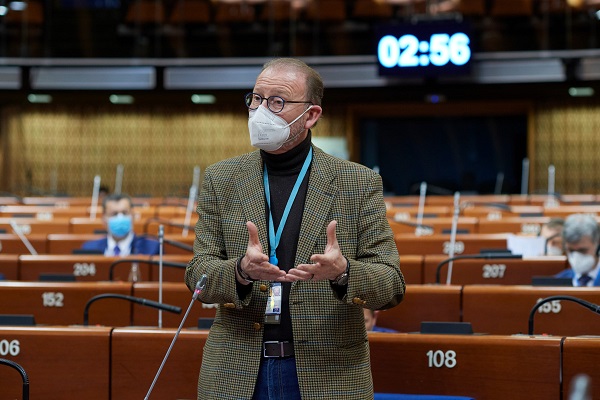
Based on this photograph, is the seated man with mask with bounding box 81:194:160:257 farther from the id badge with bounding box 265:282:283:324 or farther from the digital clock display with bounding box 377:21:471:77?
the digital clock display with bounding box 377:21:471:77

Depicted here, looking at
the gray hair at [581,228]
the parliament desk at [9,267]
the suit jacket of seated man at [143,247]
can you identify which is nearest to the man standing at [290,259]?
the gray hair at [581,228]

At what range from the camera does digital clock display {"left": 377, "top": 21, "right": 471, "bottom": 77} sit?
15297 millimetres

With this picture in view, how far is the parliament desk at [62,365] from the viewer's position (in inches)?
162

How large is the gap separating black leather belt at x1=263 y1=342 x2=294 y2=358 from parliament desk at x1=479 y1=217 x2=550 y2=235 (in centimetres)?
751

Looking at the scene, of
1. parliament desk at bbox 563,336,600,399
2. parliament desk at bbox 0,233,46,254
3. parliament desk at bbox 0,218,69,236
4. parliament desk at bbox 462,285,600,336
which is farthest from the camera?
parliament desk at bbox 0,218,69,236

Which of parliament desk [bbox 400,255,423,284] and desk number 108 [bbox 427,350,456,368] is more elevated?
parliament desk [bbox 400,255,423,284]

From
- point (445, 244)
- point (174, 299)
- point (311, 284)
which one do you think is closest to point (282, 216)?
point (311, 284)

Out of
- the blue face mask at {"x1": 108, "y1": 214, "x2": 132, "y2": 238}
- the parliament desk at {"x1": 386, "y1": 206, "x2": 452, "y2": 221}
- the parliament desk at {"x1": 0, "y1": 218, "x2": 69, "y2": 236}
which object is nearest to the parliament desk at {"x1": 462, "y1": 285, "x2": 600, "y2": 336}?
the blue face mask at {"x1": 108, "y1": 214, "x2": 132, "y2": 238}

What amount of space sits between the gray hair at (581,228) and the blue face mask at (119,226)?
3827mm

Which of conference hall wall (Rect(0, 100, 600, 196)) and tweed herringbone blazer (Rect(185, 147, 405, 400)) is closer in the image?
tweed herringbone blazer (Rect(185, 147, 405, 400))

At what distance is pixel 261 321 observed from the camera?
2641 millimetres

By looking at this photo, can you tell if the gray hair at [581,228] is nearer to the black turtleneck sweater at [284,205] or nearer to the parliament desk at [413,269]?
the parliament desk at [413,269]

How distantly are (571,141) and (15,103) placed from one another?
11794 mm

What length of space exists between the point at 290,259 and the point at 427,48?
1330 centimetres
